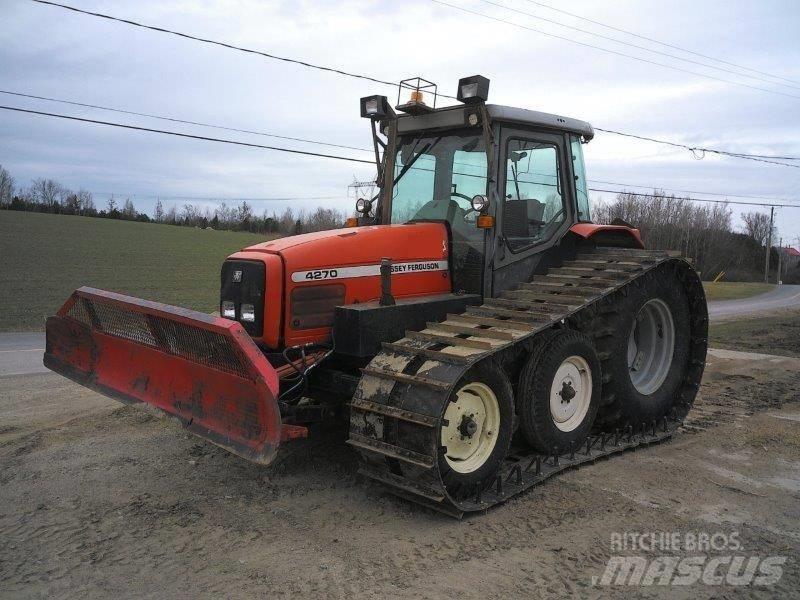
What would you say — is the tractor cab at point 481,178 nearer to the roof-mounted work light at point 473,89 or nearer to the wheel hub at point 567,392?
the roof-mounted work light at point 473,89

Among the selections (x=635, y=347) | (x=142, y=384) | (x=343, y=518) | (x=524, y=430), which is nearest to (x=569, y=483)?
(x=524, y=430)

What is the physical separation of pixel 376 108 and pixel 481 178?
1318mm

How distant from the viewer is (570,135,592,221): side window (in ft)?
20.8

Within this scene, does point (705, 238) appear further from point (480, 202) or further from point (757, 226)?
point (480, 202)

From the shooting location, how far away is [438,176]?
5.82 meters

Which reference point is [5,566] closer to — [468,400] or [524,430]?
[468,400]

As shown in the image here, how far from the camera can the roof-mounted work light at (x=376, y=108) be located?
239 inches

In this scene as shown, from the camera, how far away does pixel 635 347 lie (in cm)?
695

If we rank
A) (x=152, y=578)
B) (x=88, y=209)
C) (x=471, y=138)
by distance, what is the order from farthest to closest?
1. (x=88, y=209)
2. (x=471, y=138)
3. (x=152, y=578)

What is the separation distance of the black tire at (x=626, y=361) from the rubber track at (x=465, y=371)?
0.23 ft

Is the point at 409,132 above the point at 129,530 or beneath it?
above

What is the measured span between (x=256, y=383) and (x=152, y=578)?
3.86ft

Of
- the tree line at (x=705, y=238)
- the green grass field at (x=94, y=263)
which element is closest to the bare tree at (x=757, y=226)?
the tree line at (x=705, y=238)

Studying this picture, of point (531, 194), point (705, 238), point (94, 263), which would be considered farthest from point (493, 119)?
point (705, 238)
